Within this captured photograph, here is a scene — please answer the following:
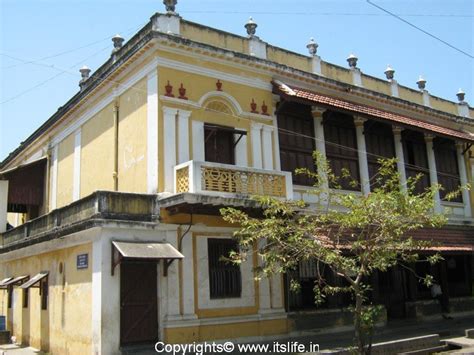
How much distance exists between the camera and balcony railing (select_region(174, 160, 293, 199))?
12266 mm

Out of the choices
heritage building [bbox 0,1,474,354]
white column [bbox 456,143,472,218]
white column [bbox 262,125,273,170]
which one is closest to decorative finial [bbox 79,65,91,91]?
heritage building [bbox 0,1,474,354]

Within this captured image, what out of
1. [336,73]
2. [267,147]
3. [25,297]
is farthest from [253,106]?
[25,297]

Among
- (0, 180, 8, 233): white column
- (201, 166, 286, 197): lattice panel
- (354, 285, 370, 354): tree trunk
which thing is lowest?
(354, 285, 370, 354): tree trunk

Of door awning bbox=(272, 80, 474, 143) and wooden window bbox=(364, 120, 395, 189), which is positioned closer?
door awning bbox=(272, 80, 474, 143)

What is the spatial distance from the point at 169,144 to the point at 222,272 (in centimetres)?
349

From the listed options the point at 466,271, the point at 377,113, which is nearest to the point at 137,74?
the point at 377,113

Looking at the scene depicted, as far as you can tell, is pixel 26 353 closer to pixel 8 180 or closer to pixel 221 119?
pixel 8 180

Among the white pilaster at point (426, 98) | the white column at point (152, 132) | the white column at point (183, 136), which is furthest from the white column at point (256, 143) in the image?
the white pilaster at point (426, 98)

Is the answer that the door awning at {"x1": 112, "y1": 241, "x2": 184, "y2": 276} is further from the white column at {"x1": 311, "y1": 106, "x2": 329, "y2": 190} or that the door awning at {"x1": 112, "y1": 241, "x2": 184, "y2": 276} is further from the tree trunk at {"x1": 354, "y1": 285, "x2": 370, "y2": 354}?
the white column at {"x1": 311, "y1": 106, "x2": 329, "y2": 190}

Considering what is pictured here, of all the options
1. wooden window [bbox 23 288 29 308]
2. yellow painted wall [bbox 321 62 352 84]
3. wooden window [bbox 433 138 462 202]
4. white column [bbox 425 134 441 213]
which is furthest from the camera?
wooden window [bbox 433 138 462 202]

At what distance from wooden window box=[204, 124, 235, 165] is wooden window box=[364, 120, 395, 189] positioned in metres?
5.37

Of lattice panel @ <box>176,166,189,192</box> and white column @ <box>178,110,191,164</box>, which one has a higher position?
white column @ <box>178,110,191,164</box>

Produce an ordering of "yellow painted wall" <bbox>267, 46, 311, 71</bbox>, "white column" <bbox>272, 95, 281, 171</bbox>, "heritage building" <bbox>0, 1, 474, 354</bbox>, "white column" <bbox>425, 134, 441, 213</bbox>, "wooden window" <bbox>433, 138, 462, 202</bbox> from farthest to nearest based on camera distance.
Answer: "wooden window" <bbox>433, 138, 462, 202</bbox>
"white column" <bbox>425, 134, 441, 213</bbox>
"yellow painted wall" <bbox>267, 46, 311, 71</bbox>
"white column" <bbox>272, 95, 281, 171</bbox>
"heritage building" <bbox>0, 1, 474, 354</bbox>

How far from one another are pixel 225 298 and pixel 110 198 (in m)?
3.82
